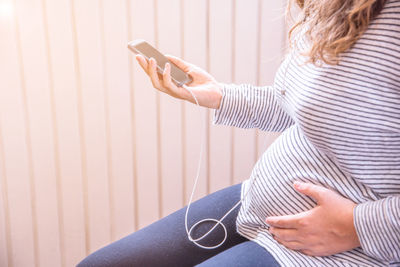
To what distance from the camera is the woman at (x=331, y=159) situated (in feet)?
1.78

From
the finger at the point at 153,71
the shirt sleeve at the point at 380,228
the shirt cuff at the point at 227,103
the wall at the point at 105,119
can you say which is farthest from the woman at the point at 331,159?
the wall at the point at 105,119

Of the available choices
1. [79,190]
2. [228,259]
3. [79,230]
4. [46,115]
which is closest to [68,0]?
[46,115]

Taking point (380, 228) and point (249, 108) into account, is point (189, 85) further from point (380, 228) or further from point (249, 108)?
point (380, 228)

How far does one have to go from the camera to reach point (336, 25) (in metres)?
0.60

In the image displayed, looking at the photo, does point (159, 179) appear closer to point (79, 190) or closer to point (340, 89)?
point (79, 190)

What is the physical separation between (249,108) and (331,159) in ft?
0.79

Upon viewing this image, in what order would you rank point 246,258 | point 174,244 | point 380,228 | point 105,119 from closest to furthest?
point 380,228, point 246,258, point 174,244, point 105,119

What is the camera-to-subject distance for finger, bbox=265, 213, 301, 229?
0.62 metres

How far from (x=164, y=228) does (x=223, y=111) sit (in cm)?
24

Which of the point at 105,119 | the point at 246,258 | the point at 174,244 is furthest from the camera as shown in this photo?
the point at 105,119

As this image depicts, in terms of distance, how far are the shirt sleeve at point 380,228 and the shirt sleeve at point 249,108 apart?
303mm

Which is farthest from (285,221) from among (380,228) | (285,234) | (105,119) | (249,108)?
(105,119)

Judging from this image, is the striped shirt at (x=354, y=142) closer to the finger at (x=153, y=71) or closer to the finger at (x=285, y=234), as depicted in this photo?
the finger at (x=285, y=234)

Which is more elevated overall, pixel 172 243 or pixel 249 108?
pixel 249 108
